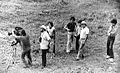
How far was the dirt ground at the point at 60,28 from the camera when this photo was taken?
10.7 meters

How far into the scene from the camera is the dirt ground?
1067cm

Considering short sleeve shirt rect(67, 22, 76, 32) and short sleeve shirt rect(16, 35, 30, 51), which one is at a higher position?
short sleeve shirt rect(67, 22, 76, 32)

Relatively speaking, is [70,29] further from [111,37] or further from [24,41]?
[24,41]

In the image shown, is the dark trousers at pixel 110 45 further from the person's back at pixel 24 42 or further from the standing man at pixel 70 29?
the person's back at pixel 24 42

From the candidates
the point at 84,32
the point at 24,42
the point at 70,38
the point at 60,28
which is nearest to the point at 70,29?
the point at 70,38

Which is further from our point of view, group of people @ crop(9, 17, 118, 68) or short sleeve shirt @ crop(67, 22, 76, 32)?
short sleeve shirt @ crop(67, 22, 76, 32)

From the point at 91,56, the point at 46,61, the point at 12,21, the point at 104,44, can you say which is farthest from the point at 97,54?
the point at 12,21

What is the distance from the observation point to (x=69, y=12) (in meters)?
20.3

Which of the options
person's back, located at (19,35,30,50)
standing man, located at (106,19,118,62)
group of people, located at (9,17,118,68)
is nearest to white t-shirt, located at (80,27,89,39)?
group of people, located at (9,17,118,68)

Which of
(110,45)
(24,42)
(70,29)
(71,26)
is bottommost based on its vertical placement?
(110,45)

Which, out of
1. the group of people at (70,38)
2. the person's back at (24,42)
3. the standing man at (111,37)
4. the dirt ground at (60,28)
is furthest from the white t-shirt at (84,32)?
the person's back at (24,42)

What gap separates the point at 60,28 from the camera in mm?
16406

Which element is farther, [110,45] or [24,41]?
[110,45]

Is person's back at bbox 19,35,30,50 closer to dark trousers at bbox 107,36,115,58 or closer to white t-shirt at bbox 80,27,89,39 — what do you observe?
white t-shirt at bbox 80,27,89,39
